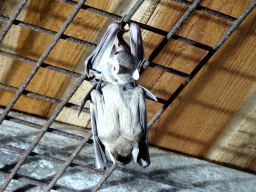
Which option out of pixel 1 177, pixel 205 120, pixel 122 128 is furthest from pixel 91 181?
pixel 205 120

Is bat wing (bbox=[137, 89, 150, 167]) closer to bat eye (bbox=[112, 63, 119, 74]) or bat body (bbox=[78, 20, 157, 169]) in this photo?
bat body (bbox=[78, 20, 157, 169])

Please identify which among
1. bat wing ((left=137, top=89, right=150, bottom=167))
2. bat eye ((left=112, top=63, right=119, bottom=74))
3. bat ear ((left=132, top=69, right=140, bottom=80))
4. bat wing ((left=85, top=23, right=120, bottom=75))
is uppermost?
bat wing ((left=85, top=23, right=120, bottom=75))

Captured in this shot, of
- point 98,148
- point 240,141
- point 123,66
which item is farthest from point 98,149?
point 240,141

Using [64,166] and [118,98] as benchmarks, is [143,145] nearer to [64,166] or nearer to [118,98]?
[118,98]

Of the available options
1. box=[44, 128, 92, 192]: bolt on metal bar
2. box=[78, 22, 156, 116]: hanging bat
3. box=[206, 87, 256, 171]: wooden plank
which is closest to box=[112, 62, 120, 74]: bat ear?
box=[78, 22, 156, 116]: hanging bat

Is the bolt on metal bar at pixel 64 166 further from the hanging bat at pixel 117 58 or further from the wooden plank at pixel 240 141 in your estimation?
the wooden plank at pixel 240 141

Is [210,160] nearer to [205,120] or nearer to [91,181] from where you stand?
[205,120]
